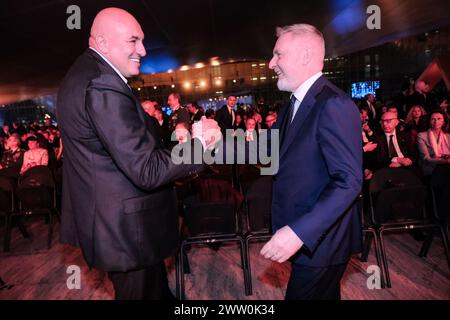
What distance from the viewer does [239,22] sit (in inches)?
387

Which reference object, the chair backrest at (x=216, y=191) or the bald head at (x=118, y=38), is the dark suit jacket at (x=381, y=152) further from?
the bald head at (x=118, y=38)

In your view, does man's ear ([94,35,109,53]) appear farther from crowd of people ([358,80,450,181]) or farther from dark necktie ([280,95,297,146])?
crowd of people ([358,80,450,181])

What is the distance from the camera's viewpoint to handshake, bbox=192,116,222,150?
1.84 m

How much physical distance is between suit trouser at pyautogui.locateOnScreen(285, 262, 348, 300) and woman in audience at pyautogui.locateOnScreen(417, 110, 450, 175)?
12.9ft

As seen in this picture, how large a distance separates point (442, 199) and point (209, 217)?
2585mm

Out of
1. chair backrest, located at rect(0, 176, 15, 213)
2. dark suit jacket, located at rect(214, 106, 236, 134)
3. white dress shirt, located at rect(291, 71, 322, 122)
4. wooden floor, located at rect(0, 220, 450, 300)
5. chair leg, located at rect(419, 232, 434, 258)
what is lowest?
wooden floor, located at rect(0, 220, 450, 300)

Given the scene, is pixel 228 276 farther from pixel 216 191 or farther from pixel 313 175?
pixel 313 175

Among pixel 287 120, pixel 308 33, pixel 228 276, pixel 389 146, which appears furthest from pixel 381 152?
pixel 308 33

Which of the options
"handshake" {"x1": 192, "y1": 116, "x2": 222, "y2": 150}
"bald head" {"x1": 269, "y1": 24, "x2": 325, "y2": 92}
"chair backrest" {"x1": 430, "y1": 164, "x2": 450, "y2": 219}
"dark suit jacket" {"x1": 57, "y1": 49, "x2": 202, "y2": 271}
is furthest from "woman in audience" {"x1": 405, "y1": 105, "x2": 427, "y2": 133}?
"dark suit jacket" {"x1": 57, "y1": 49, "x2": 202, "y2": 271}

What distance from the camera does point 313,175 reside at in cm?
159

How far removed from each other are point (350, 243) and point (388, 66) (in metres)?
43.3
